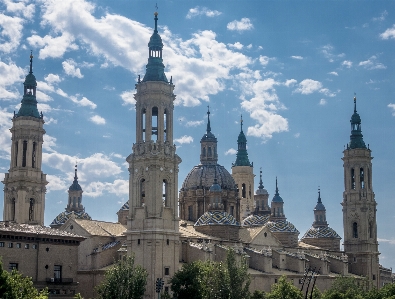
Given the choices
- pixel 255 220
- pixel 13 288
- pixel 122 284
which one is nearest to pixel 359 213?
pixel 255 220

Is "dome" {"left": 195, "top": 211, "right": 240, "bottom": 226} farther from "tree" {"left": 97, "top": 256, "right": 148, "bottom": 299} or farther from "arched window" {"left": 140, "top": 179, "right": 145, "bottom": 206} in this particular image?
"tree" {"left": 97, "top": 256, "right": 148, "bottom": 299}

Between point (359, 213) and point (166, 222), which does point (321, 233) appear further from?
point (166, 222)

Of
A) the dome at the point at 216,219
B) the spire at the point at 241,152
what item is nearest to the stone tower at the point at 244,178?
the spire at the point at 241,152

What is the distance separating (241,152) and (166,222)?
59322mm

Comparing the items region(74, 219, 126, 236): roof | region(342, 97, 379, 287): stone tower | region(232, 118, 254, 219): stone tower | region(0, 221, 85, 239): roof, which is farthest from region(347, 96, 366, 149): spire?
region(0, 221, 85, 239): roof

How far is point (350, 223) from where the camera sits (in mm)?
108000

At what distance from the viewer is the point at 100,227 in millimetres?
82375

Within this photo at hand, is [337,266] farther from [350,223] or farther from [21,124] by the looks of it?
[21,124]

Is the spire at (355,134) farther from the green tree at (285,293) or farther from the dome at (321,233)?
the green tree at (285,293)

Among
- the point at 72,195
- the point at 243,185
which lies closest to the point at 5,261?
the point at 72,195

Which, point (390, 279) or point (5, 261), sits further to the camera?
point (390, 279)

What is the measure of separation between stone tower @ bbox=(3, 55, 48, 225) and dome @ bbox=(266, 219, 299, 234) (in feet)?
120

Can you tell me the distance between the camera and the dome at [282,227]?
105438 millimetres

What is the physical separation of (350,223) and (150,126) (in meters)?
47.6
